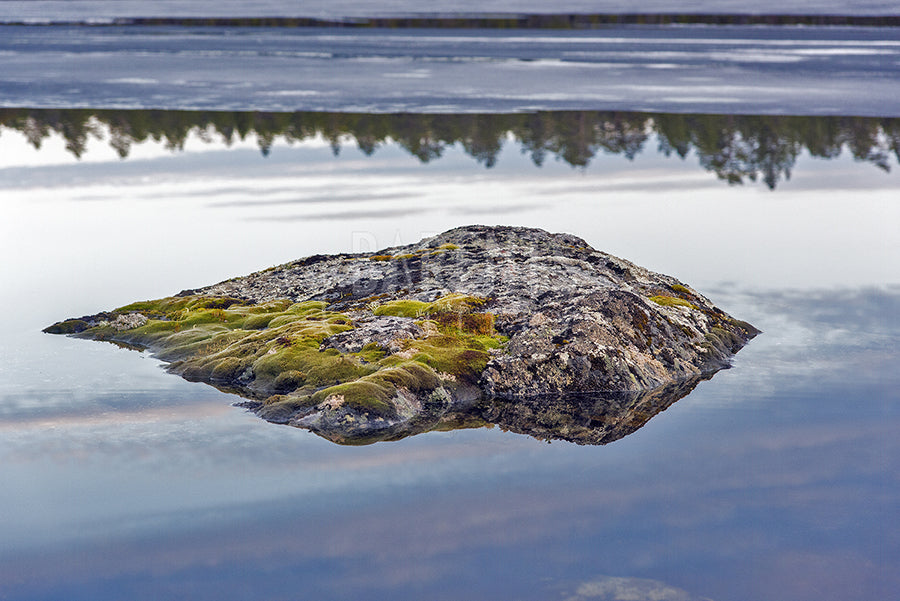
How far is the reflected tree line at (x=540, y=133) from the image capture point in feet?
160

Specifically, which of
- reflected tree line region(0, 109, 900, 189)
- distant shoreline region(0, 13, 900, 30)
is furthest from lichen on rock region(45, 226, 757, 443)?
distant shoreline region(0, 13, 900, 30)

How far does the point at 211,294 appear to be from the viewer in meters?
23.6

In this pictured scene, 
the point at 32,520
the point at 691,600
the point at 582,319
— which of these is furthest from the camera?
the point at 582,319

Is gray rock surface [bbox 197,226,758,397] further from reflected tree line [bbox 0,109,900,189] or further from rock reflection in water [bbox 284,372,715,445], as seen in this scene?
reflected tree line [bbox 0,109,900,189]

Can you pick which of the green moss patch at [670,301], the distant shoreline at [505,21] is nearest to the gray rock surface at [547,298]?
the green moss patch at [670,301]

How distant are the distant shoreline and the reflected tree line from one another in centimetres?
7371

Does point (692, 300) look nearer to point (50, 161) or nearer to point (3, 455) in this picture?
point (3, 455)

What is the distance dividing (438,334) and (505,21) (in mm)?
128863

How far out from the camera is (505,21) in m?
141

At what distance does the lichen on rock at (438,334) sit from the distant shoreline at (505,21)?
109m

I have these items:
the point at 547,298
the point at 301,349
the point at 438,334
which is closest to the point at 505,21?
the point at 547,298

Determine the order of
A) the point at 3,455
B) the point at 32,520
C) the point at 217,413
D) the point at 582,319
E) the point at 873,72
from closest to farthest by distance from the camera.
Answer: the point at 32,520 → the point at 3,455 → the point at 217,413 → the point at 582,319 → the point at 873,72

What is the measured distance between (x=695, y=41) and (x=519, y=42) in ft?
57.7

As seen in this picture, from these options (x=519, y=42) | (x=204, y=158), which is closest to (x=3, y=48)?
(x=519, y=42)
